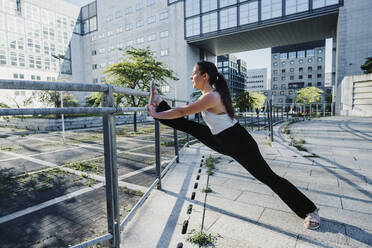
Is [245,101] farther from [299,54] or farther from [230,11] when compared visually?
[299,54]

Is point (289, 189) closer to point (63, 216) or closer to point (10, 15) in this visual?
point (63, 216)

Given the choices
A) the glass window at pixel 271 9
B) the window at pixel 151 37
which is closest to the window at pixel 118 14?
the window at pixel 151 37

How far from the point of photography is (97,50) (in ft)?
172

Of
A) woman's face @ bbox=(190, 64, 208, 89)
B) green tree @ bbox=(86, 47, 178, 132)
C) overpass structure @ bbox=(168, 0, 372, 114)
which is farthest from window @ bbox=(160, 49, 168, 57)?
woman's face @ bbox=(190, 64, 208, 89)

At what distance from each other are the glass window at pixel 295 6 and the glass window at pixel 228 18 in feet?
24.0

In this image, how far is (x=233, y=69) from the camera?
3846 inches

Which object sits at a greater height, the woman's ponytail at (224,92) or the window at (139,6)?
the window at (139,6)

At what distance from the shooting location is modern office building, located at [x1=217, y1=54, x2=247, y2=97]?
9294 centimetres

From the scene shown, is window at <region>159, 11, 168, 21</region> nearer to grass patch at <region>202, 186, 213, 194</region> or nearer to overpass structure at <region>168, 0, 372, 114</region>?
overpass structure at <region>168, 0, 372, 114</region>

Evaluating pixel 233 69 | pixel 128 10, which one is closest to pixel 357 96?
pixel 128 10

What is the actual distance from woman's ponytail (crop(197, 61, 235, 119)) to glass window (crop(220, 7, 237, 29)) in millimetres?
35163

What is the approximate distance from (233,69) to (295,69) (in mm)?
25508

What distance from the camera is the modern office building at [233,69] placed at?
92938 mm

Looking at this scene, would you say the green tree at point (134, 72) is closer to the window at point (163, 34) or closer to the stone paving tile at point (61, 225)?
A: the stone paving tile at point (61, 225)
